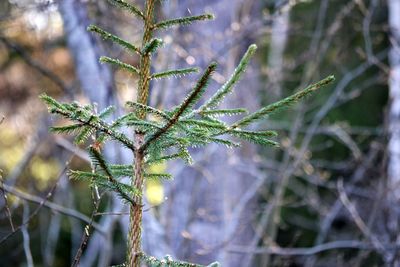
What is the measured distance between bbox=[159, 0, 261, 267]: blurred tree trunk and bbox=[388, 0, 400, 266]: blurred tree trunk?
3.83 feet

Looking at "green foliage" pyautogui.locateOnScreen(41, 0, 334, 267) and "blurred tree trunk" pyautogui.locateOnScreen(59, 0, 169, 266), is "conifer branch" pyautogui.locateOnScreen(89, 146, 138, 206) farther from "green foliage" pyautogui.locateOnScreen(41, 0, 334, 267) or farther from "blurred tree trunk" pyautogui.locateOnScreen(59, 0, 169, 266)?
"blurred tree trunk" pyautogui.locateOnScreen(59, 0, 169, 266)

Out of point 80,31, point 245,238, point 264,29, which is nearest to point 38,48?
point 80,31

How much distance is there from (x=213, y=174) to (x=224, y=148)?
28 cm

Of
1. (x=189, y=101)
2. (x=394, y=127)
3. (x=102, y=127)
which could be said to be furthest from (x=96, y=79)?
(x=189, y=101)

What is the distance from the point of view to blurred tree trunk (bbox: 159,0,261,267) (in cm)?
498

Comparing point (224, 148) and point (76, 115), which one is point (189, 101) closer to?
point (76, 115)

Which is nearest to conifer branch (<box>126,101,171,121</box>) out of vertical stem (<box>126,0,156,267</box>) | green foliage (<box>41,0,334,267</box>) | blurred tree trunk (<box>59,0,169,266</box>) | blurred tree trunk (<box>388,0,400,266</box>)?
green foliage (<box>41,0,334,267</box>)

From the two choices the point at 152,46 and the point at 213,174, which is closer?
the point at 152,46

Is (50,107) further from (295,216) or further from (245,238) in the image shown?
(295,216)

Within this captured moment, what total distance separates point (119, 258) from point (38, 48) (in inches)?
118

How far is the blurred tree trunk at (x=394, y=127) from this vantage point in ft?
15.4

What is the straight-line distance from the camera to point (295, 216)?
7.55 metres

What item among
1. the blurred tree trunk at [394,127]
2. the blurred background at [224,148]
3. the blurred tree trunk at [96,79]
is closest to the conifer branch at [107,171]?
the blurred background at [224,148]

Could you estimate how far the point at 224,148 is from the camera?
211 inches
